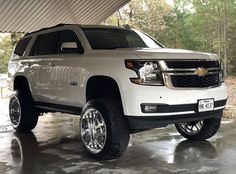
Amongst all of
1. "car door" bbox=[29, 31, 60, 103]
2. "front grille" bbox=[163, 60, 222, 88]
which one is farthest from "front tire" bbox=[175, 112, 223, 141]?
"car door" bbox=[29, 31, 60, 103]

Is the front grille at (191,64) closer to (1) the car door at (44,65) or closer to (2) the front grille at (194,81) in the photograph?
(2) the front grille at (194,81)

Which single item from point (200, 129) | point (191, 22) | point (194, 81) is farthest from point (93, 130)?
point (191, 22)

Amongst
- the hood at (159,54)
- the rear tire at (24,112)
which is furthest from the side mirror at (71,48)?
the rear tire at (24,112)

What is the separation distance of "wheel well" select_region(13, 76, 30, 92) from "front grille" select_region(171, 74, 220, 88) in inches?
A: 143

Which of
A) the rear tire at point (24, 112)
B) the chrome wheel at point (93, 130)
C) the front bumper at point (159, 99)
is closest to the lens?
the front bumper at point (159, 99)

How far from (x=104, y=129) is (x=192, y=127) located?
2.07m

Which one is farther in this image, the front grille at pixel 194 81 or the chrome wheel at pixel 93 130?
the chrome wheel at pixel 93 130

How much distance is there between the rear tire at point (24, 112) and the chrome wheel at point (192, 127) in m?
2.95

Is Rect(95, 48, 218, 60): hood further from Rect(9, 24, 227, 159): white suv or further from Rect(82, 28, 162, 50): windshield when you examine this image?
Rect(82, 28, 162, 50): windshield

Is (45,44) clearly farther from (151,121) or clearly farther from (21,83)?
(151,121)

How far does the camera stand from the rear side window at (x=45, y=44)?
696cm

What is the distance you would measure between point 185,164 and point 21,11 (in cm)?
976

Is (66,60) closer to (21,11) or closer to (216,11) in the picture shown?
(21,11)

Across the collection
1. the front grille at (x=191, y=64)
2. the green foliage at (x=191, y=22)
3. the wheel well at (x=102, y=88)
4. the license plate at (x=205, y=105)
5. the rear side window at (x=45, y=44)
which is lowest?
the license plate at (x=205, y=105)
